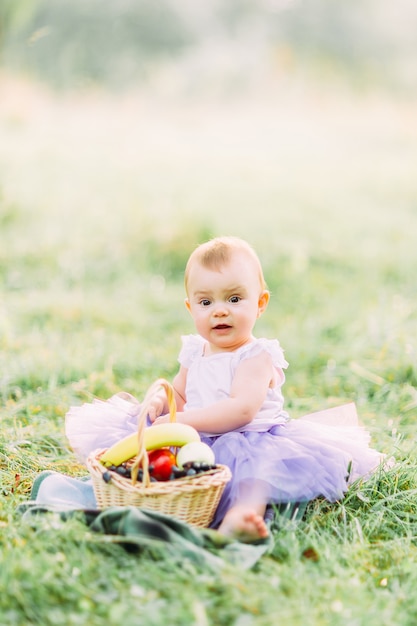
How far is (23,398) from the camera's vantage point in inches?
154

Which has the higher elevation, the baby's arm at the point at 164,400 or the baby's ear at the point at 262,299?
the baby's ear at the point at 262,299

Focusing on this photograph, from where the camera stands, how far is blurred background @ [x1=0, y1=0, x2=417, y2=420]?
17.0 ft

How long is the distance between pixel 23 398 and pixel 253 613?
2.31 metres

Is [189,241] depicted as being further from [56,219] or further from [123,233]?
[56,219]

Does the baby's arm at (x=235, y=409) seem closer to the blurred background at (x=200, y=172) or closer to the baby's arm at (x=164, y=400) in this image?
the baby's arm at (x=164, y=400)

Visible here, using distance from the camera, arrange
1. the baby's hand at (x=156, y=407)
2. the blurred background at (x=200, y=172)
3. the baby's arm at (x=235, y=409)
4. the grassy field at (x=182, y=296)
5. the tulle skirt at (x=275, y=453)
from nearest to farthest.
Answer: the grassy field at (x=182, y=296) < the tulle skirt at (x=275, y=453) < the baby's arm at (x=235, y=409) < the baby's hand at (x=156, y=407) < the blurred background at (x=200, y=172)

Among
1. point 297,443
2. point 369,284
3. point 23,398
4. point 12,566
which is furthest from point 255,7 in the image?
point 12,566

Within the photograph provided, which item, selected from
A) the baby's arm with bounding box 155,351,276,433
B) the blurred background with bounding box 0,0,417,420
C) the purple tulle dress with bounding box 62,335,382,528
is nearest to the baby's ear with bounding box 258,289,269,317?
the purple tulle dress with bounding box 62,335,382,528

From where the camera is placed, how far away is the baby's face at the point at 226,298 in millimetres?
2820

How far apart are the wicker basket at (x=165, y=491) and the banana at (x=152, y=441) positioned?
57 mm

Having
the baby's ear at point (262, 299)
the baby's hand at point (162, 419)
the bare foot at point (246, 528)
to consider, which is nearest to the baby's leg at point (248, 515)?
the bare foot at point (246, 528)

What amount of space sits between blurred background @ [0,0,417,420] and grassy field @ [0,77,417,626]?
3cm

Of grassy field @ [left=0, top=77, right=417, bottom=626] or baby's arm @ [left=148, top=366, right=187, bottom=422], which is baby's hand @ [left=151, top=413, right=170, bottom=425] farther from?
grassy field @ [left=0, top=77, right=417, bottom=626]

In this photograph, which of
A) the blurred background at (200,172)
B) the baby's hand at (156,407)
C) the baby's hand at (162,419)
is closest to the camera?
the baby's hand at (162,419)
